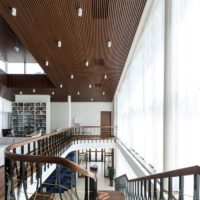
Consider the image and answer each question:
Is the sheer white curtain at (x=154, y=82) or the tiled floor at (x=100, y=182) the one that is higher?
the sheer white curtain at (x=154, y=82)

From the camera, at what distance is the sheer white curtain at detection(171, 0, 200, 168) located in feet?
9.38

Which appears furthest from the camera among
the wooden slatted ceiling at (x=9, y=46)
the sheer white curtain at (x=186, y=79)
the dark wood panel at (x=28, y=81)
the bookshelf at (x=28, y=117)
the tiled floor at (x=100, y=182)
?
the bookshelf at (x=28, y=117)

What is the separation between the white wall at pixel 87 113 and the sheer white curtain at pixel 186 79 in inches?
671

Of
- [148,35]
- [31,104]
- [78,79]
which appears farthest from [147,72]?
[31,104]

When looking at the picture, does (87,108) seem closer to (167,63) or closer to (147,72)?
(147,72)

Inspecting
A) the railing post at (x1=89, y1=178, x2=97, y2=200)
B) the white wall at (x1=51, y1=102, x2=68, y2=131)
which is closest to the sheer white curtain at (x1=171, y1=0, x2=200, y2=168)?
the railing post at (x1=89, y1=178, x2=97, y2=200)

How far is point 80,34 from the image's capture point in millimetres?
7000

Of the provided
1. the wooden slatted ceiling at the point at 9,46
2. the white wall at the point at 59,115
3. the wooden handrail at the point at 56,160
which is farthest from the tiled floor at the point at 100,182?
the wooden handrail at the point at 56,160

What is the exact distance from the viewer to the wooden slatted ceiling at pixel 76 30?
5.40 metres

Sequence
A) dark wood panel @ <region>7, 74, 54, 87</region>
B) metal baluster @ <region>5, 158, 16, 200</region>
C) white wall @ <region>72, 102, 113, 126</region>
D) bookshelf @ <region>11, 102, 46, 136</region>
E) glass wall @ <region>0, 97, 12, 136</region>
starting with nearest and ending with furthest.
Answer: metal baluster @ <region>5, 158, 16, 200</region> → dark wood panel @ <region>7, 74, 54, 87</region> → glass wall @ <region>0, 97, 12, 136</region> → bookshelf @ <region>11, 102, 46, 136</region> → white wall @ <region>72, 102, 113, 126</region>

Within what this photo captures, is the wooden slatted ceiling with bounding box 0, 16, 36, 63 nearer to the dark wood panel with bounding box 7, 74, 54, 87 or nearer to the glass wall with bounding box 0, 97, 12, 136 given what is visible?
the dark wood panel with bounding box 7, 74, 54, 87

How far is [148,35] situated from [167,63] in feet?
7.62

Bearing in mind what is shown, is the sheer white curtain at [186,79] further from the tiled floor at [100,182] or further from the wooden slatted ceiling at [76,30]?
the tiled floor at [100,182]

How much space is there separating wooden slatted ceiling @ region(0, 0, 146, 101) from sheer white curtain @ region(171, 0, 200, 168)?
7.04ft
